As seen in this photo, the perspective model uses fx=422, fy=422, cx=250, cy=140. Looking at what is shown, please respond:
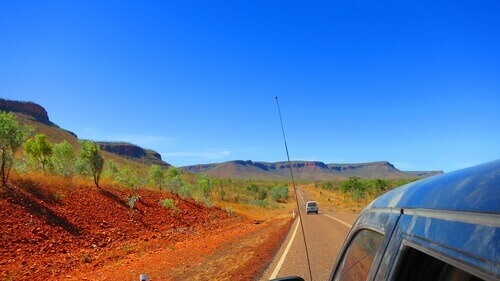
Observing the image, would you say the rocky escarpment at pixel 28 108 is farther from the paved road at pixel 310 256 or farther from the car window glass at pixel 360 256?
the car window glass at pixel 360 256

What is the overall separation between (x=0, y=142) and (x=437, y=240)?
67.9ft

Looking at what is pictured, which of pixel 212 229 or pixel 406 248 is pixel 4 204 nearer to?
pixel 212 229

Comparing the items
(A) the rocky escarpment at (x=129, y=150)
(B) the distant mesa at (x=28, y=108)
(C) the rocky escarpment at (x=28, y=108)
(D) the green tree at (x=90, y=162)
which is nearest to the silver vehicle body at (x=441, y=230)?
(D) the green tree at (x=90, y=162)

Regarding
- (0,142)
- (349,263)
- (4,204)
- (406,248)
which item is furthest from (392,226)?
(0,142)

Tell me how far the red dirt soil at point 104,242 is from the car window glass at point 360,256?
7.67 metres

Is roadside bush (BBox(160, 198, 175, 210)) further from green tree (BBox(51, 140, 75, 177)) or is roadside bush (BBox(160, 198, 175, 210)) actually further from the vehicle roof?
the vehicle roof

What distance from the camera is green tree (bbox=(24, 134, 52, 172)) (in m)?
26.6

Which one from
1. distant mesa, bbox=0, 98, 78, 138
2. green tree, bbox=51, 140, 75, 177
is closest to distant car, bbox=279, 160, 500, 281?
green tree, bbox=51, 140, 75, 177

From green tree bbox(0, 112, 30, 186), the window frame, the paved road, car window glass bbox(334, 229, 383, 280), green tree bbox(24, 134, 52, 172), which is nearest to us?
the window frame

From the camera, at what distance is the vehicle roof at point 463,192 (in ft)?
3.38

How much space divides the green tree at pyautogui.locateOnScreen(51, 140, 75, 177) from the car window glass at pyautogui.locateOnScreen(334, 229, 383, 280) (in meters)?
25.1

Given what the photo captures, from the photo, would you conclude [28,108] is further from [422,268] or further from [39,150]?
[422,268]

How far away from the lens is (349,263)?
8.17ft

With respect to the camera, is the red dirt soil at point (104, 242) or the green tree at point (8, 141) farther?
the green tree at point (8, 141)
